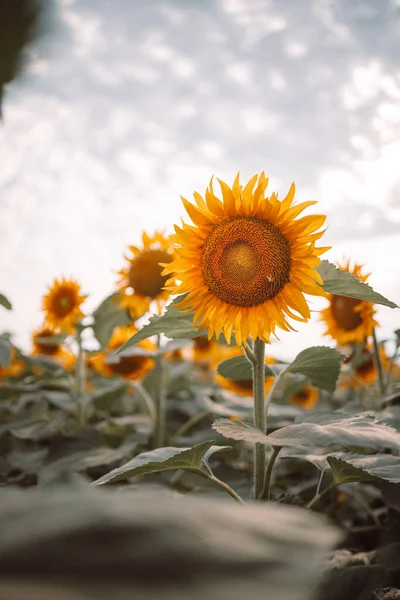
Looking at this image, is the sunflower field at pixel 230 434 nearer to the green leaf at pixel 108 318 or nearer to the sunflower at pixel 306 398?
the green leaf at pixel 108 318

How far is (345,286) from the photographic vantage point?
1259 millimetres

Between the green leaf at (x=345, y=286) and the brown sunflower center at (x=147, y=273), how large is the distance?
4.12 feet

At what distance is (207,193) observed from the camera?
4.64ft

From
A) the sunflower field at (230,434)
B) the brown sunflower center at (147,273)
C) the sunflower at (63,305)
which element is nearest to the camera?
the sunflower field at (230,434)

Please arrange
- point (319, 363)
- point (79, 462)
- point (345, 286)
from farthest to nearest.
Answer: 1. point (79, 462)
2. point (319, 363)
3. point (345, 286)

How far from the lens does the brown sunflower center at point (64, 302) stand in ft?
11.1

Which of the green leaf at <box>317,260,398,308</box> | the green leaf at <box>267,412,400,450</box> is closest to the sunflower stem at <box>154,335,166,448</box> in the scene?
the green leaf at <box>317,260,398,308</box>

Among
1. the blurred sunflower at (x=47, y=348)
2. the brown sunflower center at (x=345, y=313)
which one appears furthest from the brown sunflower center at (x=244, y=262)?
the blurred sunflower at (x=47, y=348)

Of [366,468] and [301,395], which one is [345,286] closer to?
[366,468]

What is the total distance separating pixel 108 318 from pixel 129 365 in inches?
42.1

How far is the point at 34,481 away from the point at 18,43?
1877mm

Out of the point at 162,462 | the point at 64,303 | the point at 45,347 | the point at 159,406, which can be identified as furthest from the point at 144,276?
the point at 45,347

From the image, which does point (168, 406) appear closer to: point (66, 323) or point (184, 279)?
point (66, 323)

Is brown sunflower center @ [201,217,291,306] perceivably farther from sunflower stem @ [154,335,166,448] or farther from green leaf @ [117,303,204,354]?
sunflower stem @ [154,335,166,448]
